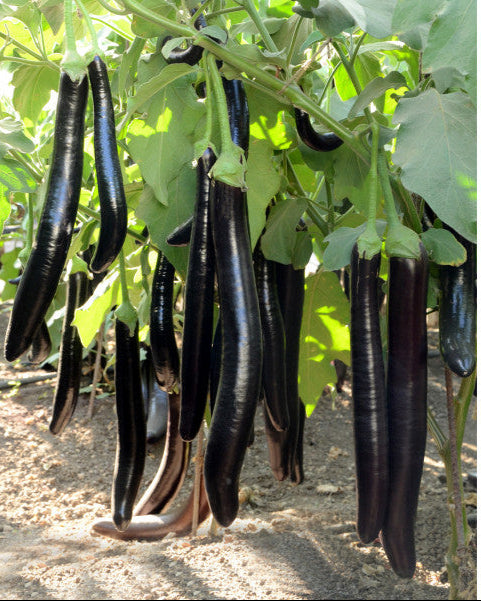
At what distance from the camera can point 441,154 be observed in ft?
2.61

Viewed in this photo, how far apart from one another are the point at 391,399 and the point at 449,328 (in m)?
0.15

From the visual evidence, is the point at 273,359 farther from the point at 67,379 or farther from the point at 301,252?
the point at 67,379

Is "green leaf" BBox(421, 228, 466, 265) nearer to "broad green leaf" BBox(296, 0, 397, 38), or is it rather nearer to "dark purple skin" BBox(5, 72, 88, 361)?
"broad green leaf" BBox(296, 0, 397, 38)

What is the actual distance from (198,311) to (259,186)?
283 mm

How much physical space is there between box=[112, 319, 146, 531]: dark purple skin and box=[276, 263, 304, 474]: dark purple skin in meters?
0.24

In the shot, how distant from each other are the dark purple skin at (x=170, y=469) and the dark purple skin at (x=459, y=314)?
23.2 inches

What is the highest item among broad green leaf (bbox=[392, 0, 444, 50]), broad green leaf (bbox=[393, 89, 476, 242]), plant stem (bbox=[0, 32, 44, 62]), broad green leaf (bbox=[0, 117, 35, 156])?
plant stem (bbox=[0, 32, 44, 62])

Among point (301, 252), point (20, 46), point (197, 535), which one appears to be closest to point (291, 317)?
point (301, 252)

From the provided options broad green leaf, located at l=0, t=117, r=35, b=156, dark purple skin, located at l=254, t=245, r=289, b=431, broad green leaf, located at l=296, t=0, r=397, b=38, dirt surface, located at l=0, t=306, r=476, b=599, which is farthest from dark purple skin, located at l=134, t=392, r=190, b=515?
broad green leaf, located at l=296, t=0, r=397, b=38

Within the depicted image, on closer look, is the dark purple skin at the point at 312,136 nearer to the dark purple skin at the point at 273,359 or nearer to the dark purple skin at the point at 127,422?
the dark purple skin at the point at 273,359

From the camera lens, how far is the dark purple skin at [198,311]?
2.54 ft

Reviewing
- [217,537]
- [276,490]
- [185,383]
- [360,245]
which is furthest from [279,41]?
[276,490]

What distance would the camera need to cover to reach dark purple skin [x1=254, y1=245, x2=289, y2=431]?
948mm

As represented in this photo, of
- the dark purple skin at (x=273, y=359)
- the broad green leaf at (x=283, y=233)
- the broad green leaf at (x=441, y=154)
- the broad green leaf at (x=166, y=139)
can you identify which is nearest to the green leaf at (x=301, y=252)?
the broad green leaf at (x=283, y=233)
